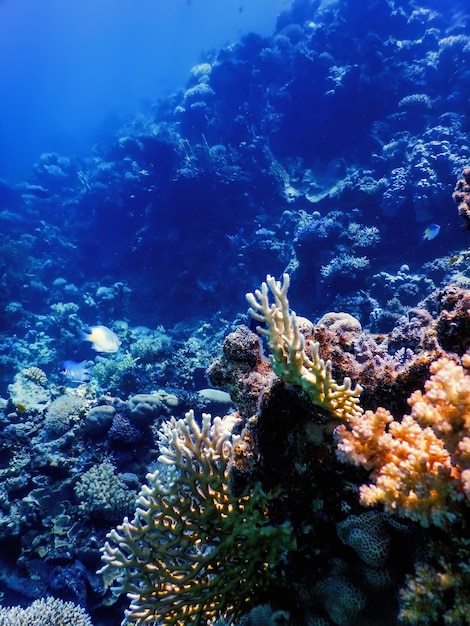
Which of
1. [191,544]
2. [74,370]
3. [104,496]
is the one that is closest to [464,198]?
[191,544]

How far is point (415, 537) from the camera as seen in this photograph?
1.87 metres

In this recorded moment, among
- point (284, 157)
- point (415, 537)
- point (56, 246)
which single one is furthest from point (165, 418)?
point (56, 246)

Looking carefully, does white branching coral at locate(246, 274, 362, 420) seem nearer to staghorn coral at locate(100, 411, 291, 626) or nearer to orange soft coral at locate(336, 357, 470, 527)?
orange soft coral at locate(336, 357, 470, 527)

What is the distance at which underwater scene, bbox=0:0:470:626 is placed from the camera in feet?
6.46

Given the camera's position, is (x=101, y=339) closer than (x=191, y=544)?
No

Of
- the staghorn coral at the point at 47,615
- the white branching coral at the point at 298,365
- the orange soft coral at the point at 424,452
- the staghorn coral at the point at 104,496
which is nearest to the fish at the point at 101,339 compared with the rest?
the staghorn coral at the point at 104,496

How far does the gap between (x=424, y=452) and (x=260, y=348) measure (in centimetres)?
154

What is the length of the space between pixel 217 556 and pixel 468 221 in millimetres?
3342

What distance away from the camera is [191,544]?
2.28m

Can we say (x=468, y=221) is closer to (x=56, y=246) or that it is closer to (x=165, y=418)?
(x=165, y=418)

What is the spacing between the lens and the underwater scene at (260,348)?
197cm

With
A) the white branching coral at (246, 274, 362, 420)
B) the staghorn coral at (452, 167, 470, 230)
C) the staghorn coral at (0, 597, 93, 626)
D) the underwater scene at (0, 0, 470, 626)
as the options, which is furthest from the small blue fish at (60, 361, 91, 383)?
the staghorn coral at (452, 167, 470, 230)

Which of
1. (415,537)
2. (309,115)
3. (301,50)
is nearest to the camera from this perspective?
(415,537)

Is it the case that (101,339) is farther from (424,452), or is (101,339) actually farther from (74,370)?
(424,452)
